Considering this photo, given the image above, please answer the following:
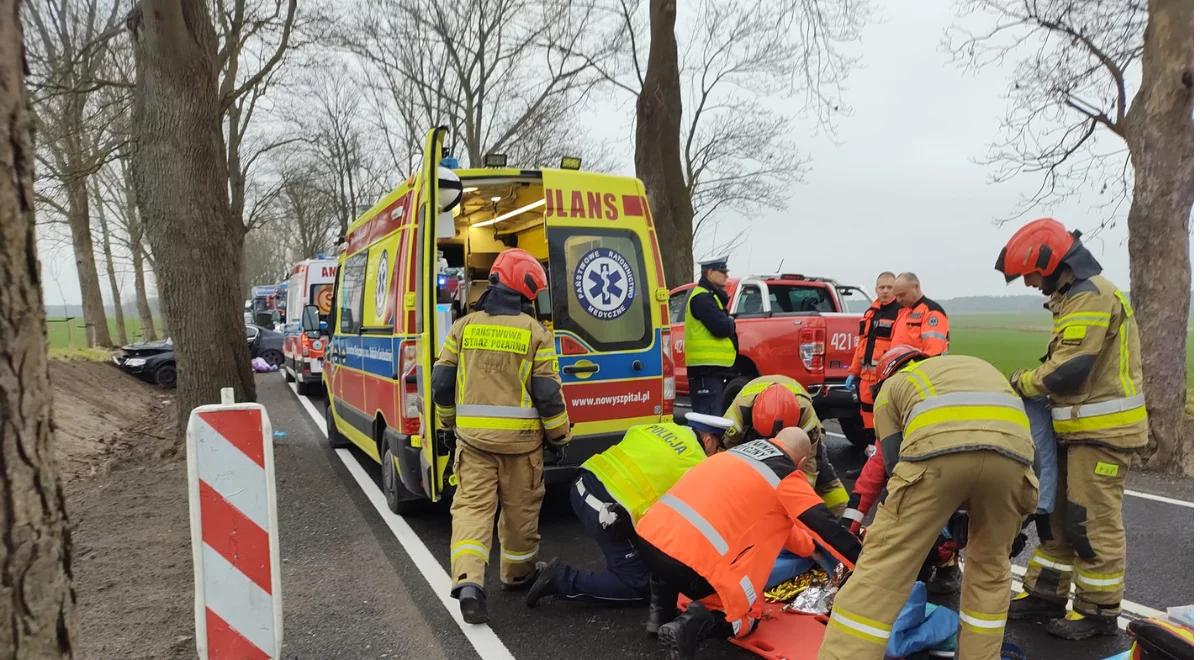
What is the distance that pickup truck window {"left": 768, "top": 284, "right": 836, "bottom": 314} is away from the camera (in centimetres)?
880

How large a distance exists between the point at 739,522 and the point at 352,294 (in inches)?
193

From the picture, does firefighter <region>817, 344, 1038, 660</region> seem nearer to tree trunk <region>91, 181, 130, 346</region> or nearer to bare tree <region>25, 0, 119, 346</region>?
bare tree <region>25, 0, 119, 346</region>

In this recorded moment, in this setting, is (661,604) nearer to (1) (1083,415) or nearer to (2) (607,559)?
(2) (607,559)

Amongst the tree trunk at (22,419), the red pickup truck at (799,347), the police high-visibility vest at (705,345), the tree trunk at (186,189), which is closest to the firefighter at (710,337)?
the police high-visibility vest at (705,345)

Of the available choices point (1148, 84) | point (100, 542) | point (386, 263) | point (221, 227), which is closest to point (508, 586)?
point (386, 263)

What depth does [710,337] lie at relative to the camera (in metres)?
6.85

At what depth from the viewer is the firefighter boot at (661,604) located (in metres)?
3.53

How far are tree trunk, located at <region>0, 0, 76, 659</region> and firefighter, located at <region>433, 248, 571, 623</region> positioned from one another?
7.39 ft

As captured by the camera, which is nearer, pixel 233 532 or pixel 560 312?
pixel 233 532

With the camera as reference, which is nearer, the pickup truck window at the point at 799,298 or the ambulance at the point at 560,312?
the ambulance at the point at 560,312

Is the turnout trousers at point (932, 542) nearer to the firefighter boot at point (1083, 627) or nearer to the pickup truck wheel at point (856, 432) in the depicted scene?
the firefighter boot at point (1083, 627)

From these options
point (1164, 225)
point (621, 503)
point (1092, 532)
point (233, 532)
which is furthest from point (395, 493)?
point (1164, 225)

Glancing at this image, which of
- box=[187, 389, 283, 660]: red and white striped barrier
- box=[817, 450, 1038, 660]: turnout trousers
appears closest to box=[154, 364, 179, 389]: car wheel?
box=[187, 389, 283, 660]: red and white striped barrier

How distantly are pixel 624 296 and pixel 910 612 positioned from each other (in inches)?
110
